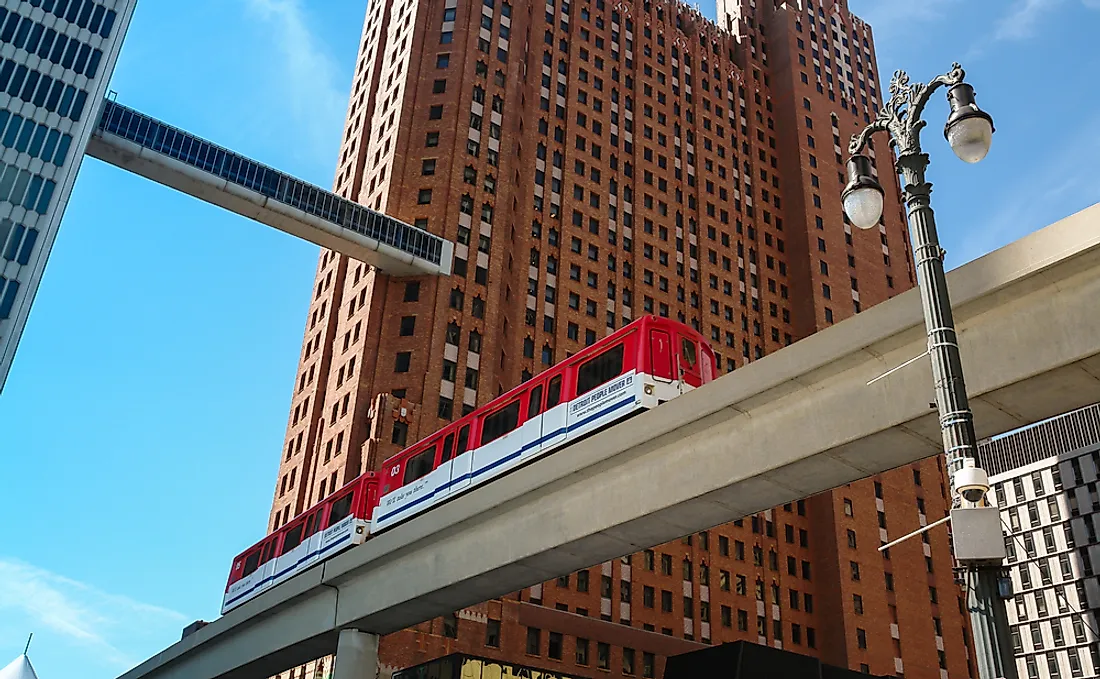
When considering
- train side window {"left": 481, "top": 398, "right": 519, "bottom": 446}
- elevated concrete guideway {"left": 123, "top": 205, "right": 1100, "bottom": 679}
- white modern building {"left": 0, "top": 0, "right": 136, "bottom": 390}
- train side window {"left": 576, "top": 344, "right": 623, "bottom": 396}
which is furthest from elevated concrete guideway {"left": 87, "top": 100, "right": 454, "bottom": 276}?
train side window {"left": 576, "top": 344, "right": 623, "bottom": 396}

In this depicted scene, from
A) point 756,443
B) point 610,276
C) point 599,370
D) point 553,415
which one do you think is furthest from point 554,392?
point 610,276

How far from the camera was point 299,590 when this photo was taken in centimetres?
3011

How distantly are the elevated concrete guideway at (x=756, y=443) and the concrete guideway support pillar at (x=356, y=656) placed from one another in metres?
0.41

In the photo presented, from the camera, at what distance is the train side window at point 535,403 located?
1189 inches

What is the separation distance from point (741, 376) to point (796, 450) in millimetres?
1878

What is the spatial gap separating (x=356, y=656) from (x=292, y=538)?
15398 millimetres

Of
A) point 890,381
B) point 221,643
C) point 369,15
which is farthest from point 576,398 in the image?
point 369,15

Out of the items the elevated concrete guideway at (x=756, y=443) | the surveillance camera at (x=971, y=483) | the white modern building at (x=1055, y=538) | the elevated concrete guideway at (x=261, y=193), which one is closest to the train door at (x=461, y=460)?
the elevated concrete guideway at (x=756, y=443)

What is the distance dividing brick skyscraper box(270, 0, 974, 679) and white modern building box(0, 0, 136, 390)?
1852 centimetres

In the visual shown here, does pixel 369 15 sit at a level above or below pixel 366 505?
above

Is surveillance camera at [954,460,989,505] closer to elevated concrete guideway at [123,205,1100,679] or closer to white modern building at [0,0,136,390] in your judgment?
elevated concrete guideway at [123,205,1100,679]

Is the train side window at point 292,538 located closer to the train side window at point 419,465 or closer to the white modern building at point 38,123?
the train side window at point 419,465

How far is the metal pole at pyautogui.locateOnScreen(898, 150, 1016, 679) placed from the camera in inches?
348

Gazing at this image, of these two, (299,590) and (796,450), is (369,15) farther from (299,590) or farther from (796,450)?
(796,450)
